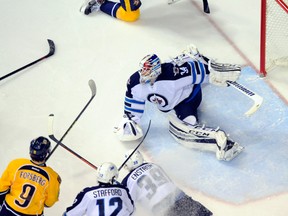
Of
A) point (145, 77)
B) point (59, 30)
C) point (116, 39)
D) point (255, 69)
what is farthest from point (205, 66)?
point (59, 30)

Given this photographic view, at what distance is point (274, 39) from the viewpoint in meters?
3.88

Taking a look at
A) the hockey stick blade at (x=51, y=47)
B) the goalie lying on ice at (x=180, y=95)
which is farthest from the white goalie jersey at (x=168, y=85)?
the hockey stick blade at (x=51, y=47)

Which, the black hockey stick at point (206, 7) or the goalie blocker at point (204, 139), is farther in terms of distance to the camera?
the black hockey stick at point (206, 7)

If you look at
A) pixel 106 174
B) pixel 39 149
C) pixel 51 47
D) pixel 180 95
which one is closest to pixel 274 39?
pixel 180 95

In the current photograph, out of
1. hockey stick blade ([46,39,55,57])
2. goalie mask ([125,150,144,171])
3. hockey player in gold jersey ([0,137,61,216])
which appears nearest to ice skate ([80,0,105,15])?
hockey stick blade ([46,39,55,57])

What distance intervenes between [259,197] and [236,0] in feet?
5.26

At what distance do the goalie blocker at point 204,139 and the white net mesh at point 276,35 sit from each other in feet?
2.38

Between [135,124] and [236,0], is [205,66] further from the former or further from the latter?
[236,0]

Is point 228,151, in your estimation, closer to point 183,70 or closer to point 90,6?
point 183,70

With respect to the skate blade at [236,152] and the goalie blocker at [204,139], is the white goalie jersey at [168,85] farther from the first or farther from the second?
the skate blade at [236,152]

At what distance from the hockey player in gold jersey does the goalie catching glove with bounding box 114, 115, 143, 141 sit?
0.61 meters

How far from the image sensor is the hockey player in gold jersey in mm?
2803

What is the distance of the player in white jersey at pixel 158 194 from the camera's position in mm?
2977

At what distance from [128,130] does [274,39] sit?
1076 mm
